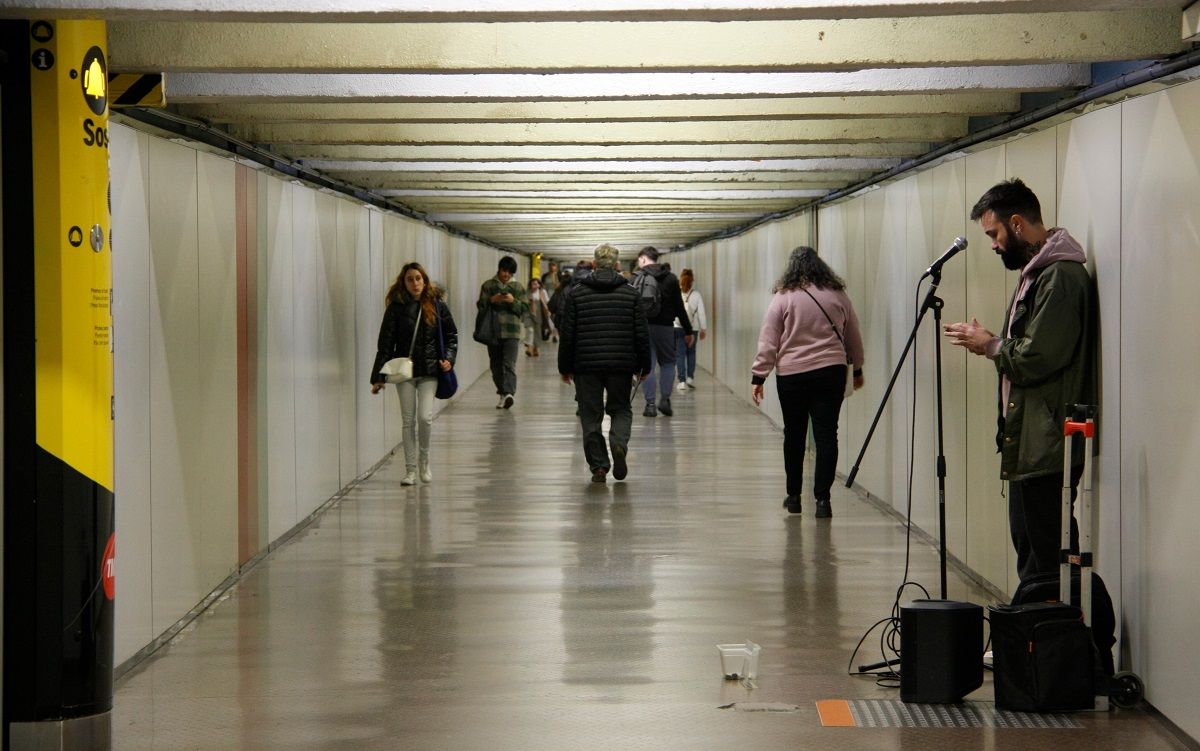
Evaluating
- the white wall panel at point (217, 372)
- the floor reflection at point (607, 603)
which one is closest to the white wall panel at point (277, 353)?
the white wall panel at point (217, 372)

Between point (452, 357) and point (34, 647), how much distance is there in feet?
21.9

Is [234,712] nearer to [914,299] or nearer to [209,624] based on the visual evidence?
[209,624]

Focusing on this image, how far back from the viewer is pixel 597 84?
22.8 ft

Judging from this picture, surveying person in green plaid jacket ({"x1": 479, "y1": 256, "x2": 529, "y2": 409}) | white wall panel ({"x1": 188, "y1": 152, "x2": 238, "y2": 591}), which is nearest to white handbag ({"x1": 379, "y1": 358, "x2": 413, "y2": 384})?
white wall panel ({"x1": 188, "y1": 152, "x2": 238, "y2": 591})

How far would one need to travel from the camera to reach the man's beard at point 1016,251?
5.90 metres

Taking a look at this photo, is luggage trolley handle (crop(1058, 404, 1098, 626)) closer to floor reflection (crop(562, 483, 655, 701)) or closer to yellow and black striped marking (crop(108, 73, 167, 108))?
floor reflection (crop(562, 483, 655, 701))

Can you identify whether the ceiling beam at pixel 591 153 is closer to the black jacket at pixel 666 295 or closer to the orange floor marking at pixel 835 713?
the orange floor marking at pixel 835 713

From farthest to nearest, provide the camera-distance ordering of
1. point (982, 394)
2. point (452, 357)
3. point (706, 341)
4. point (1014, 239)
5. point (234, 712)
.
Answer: point (706, 341) → point (452, 357) → point (982, 394) → point (1014, 239) → point (234, 712)

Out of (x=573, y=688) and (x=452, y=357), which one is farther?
(x=452, y=357)

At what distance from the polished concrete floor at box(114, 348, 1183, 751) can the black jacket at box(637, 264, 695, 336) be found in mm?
5133

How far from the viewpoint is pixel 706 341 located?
28.2 metres

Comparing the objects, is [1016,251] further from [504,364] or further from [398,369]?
[504,364]

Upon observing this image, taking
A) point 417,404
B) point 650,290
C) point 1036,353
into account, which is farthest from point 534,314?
point 1036,353

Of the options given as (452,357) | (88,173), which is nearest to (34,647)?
(88,173)
